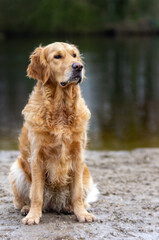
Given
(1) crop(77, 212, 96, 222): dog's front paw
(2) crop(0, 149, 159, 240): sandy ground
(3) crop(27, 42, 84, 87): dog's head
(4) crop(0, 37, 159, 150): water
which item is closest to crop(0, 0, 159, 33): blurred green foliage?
(4) crop(0, 37, 159, 150): water

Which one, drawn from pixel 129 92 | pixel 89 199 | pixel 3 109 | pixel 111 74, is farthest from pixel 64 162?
pixel 111 74

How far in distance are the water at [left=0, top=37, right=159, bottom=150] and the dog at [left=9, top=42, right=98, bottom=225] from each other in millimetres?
5780

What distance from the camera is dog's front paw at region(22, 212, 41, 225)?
4.46m

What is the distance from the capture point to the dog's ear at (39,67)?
469 centimetres

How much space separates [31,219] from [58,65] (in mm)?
1764

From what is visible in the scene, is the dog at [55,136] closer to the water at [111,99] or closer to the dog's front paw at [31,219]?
the dog's front paw at [31,219]

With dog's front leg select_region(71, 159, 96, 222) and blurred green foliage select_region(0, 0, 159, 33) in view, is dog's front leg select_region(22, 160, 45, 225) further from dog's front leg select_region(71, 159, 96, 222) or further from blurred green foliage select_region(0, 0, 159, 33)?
blurred green foliage select_region(0, 0, 159, 33)

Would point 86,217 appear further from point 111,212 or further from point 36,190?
point 36,190

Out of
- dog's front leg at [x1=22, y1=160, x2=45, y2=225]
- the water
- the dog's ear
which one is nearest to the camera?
dog's front leg at [x1=22, y1=160, x2=45, y2=225]

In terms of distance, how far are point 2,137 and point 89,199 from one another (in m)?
6.64

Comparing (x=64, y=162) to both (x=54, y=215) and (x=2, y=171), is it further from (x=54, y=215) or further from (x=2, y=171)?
(x=2, y=171)

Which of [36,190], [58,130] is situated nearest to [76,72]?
[58,130]

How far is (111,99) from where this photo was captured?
18.0m

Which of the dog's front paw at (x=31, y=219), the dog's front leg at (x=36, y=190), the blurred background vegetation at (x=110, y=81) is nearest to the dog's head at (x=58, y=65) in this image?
the dog's front leg at (x=36, y=190)
